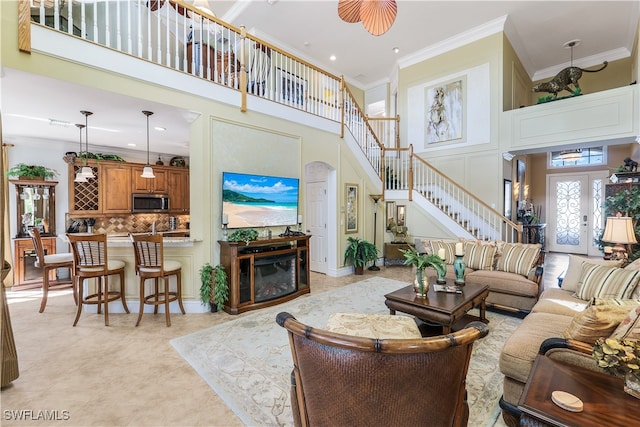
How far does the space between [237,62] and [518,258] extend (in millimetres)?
5257

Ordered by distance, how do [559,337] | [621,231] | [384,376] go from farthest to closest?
[621,231]
[559,337]
[384,376]

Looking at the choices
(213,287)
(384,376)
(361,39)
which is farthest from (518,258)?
(361,39)

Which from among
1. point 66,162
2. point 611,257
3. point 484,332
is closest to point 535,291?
point 611,257

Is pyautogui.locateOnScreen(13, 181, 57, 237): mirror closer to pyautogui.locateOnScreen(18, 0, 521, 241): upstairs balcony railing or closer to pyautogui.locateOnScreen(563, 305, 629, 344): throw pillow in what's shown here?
pyautogui.locateOnScreen(18, 0, 521, 241): upstairs balcony railing

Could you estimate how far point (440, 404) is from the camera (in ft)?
3.71

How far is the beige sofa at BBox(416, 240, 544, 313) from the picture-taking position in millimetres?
3699

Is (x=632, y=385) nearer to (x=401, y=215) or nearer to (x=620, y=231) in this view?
(x=620, y=231)

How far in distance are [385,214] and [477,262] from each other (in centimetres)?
296

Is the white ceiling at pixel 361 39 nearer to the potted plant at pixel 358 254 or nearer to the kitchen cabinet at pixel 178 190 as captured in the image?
the kitchen cabinet at pixel 178 190

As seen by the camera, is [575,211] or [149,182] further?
[575,211]

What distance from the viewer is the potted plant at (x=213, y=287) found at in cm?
388

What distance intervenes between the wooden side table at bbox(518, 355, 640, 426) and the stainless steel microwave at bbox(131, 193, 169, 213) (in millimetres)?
7404

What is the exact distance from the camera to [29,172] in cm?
549

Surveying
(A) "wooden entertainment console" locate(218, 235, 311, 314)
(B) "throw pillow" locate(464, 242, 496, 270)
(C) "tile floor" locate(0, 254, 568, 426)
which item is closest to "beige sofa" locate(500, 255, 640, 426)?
(B) "throw pillow" locate(464, 242, 496, 270)
